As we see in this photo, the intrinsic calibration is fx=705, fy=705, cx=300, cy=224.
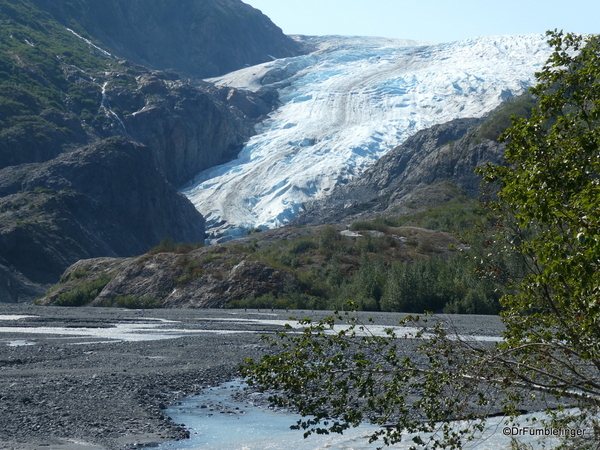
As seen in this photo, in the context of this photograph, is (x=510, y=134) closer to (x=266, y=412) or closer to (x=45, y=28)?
(x=266, y=412)

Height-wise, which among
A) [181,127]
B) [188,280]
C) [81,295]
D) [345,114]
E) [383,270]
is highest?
[345,114]

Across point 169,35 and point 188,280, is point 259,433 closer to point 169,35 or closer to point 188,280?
point 188,280

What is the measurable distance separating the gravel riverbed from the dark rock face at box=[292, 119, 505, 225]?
42736 mm

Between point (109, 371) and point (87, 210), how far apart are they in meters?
66.7

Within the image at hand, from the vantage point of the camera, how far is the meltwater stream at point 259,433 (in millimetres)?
11812

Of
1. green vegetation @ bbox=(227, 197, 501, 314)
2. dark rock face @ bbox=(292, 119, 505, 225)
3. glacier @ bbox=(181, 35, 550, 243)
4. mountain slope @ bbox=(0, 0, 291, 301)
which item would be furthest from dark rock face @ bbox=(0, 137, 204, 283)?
green vegetation @ bbox=(227, 197, 501, 314)

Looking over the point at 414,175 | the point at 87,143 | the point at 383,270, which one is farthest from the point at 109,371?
the point at 87,143

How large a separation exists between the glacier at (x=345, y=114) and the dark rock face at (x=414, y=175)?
6299 mm

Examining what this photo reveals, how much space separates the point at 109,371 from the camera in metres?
18.1

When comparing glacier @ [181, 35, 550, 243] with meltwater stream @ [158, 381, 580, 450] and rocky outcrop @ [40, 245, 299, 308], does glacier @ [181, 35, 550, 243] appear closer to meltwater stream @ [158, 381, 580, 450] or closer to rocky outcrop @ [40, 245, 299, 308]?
rocky outcrop @ [40, 245, 299, 308]

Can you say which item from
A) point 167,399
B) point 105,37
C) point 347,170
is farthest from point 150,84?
point 167,399

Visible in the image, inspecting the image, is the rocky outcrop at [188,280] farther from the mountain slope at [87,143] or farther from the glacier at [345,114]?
the glacier at [345,114]

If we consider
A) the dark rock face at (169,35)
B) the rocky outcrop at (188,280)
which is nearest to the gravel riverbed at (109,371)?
the rocky outcrop at (188,280)

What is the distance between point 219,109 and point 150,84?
616 inches
